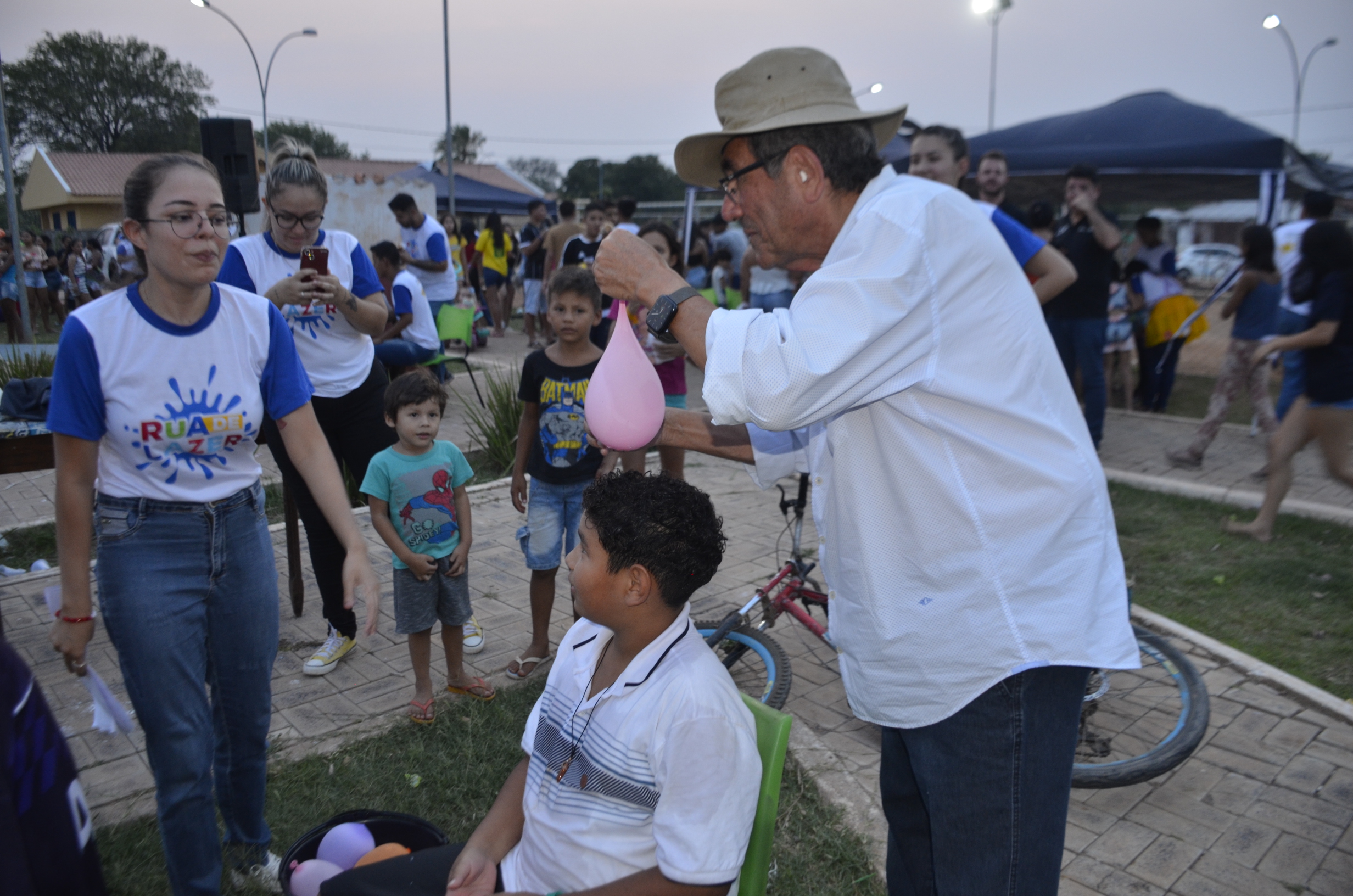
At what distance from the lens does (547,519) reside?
4.02m

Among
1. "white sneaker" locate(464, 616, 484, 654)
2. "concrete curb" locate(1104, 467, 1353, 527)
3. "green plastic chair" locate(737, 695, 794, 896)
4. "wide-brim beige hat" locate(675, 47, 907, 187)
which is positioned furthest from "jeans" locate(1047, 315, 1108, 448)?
"green plastic chair" locate(737, 695, 794, 896)

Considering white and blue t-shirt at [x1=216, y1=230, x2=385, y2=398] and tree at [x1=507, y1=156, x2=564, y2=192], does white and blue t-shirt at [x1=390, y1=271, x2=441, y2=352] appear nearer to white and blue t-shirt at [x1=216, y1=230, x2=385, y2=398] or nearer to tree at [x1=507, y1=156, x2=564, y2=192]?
white and blue t-shirt at [x1=216, y1=230, x2=385, y2=398]

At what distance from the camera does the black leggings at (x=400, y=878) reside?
1915 millimetres

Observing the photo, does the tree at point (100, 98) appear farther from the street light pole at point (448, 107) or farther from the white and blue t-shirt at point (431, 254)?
the white and blue t-shirt at point (431, 254)

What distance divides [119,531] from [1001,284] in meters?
2.14

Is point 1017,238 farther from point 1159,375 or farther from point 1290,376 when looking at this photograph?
point 1159,375

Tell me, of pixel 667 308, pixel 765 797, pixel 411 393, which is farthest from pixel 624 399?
pixel 411 393

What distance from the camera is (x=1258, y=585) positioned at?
511 cm

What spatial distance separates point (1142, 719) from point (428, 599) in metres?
3.01

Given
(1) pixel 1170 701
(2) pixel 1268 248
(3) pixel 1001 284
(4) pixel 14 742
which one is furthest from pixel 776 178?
(2) pixel 1268 248

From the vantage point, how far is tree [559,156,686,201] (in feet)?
261

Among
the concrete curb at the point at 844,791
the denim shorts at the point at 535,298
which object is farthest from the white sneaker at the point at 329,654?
the denim shorts at the point at 535,298

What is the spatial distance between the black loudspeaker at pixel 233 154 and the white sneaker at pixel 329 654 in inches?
124

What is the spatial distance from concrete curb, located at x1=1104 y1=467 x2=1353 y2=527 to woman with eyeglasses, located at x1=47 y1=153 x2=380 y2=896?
637 cm
